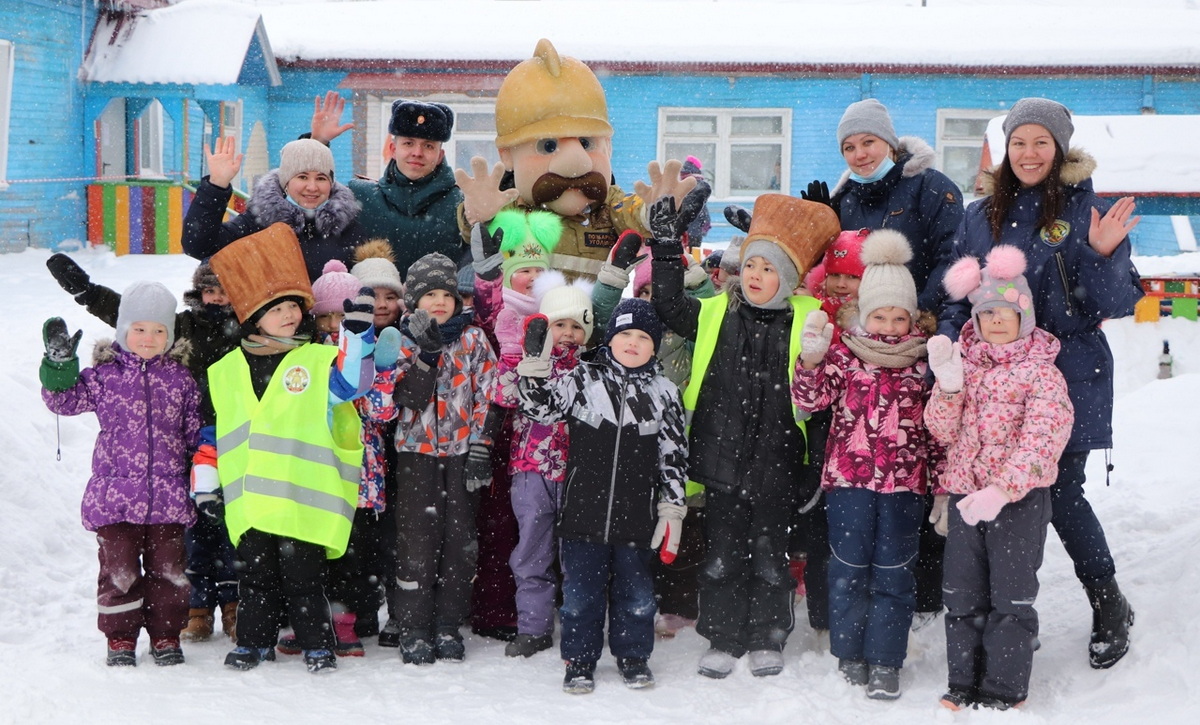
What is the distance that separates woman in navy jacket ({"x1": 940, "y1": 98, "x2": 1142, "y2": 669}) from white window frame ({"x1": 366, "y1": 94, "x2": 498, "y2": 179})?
11.7 m

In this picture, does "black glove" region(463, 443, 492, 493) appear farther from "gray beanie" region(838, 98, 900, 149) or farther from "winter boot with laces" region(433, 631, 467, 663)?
"gray beanie" region(838, 98, 900, 149)

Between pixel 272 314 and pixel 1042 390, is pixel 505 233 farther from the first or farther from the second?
pixel 1042 390

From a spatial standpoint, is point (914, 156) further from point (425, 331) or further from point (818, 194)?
point (425, 331)

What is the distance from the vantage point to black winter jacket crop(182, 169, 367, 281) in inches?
178

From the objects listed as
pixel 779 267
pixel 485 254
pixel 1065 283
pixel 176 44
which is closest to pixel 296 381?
pixel 485 254

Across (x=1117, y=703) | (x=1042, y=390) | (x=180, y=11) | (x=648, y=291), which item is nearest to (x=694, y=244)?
(x=648, y=291)

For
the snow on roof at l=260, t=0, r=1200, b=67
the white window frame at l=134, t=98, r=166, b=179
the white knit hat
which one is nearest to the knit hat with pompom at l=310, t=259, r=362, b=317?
the white knit hat

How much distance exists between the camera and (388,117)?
50.0ft

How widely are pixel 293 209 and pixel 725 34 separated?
12066 mm

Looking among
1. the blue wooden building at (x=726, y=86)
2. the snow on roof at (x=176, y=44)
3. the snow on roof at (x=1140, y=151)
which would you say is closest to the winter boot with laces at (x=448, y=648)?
the snow on roof at (x=1140, y=151)

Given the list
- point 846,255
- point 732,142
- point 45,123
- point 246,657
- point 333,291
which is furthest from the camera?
point 732,142

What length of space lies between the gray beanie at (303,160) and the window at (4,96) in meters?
7.77

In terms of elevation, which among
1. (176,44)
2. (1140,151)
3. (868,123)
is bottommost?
(868,123)

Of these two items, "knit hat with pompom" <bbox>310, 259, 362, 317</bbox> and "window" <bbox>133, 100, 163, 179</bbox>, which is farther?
"window" <bbox>133, 100, 163, 179</bbox>
